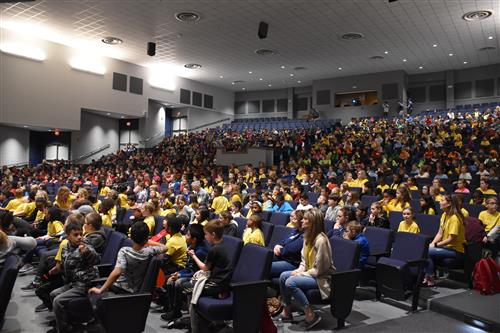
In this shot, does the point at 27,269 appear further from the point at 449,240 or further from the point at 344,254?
the point at 449,240

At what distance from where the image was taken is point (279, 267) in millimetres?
4445

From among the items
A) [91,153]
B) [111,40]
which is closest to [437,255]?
[111,40]

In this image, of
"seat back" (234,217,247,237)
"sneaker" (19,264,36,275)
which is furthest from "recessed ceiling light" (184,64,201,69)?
"seat back" (234,217,247,237)

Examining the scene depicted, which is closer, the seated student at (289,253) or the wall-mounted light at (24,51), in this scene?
the seated student at (289,253)

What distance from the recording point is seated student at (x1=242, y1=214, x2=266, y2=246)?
15.7 ft

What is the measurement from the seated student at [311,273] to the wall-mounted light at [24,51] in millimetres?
16321

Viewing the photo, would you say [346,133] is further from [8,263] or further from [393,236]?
[8,263]

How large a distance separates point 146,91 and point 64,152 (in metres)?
5.31

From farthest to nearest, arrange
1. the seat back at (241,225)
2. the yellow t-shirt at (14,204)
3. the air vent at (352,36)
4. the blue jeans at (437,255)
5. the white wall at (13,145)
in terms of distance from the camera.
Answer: the white wall at (13,145) < the air vent at (352,36) < the yellow t-shirt at (14,204) < the seat back at (241,225) < the blue jeans at (437,255)

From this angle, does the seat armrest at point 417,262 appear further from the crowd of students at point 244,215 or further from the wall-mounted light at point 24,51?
the wall-mounted light at point 24,51

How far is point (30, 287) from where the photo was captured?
503 cm

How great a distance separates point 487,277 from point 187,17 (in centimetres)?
1260

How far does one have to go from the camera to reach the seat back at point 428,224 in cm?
554

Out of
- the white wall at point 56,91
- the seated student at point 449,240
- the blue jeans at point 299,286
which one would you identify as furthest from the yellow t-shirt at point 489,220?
the white wall at point 56,91
